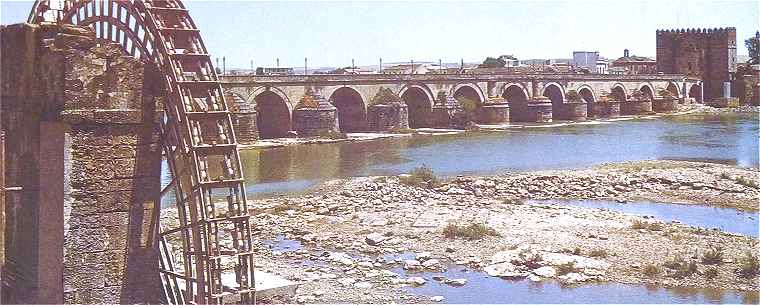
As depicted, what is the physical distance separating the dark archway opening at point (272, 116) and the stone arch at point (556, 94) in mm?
24456

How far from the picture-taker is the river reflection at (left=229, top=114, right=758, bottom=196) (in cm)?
3002

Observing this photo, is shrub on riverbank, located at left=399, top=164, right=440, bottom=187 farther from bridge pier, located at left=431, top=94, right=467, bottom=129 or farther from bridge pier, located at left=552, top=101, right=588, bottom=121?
bridge pier, located at left=552, top=101, right=588, bottom=121

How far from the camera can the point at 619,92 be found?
6850 centimetres

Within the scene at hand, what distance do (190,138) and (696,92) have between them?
251 feet

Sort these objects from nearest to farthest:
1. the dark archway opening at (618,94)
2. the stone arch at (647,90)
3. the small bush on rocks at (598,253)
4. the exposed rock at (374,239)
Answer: the small bush on rocks at (598,253) < the exposed rock at (374,239) < the dark archway opening at (618,94) < the stone arch at (647,90)

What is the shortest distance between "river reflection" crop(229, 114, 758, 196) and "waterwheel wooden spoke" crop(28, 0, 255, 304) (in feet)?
48.0

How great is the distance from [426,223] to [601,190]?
7550 mm

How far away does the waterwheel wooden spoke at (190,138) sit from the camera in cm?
934

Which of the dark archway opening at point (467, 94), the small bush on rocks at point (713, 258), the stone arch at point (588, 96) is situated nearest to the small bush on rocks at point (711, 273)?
the small bush on rocks at point (713, 258)

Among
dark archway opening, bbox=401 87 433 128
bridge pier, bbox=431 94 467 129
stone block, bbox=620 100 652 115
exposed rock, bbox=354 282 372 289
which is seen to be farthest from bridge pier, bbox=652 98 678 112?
exposed rock, bbox=354 282 372 289

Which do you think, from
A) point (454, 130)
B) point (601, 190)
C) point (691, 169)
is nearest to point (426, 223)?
point (601, 190)

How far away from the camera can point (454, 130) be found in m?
49.7

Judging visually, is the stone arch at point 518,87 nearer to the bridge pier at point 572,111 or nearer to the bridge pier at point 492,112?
the bridge pier at point 492,112

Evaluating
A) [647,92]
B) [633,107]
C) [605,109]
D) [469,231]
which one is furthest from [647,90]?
[469,231]
